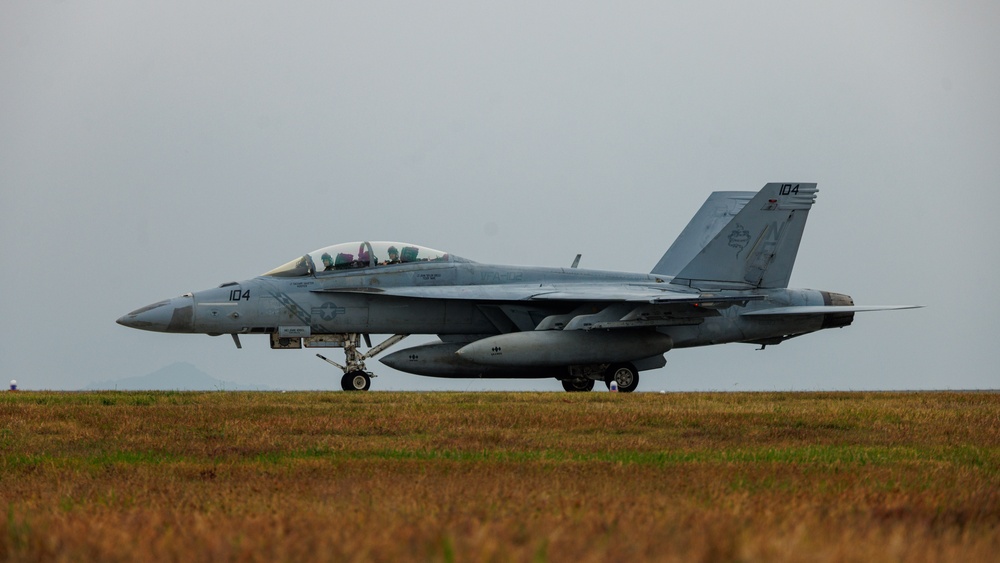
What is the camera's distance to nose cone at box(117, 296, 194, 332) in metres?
21.3

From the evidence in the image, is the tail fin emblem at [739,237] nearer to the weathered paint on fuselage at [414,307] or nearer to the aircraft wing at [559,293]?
the weathered paint on fuselage at [414,307]

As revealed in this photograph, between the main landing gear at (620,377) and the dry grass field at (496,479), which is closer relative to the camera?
the dry grass field at (496,479)

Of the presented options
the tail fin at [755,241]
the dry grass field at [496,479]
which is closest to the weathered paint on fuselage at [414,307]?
the tail fin at [755,241]

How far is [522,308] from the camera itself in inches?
912

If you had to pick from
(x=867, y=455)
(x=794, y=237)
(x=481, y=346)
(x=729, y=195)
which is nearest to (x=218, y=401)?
(x=481, y=346)

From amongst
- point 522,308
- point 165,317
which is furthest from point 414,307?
point 165,317

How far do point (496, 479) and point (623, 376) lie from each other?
50.2ft

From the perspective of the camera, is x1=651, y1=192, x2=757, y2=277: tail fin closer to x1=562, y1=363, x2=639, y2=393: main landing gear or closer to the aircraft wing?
the aircraft wing

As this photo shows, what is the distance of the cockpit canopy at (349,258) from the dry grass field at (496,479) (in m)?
5.08

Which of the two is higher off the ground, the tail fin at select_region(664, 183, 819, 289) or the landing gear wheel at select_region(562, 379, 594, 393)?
the tail fin at select_region(664, 183, 819, 289)

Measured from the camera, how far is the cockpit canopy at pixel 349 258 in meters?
22.5

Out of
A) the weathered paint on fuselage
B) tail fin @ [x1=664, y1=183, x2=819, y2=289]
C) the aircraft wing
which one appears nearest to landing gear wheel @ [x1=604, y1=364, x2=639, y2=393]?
the weathered paint on fuselage

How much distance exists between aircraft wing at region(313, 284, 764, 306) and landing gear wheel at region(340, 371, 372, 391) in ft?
5.24

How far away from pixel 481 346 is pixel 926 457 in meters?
12.0
